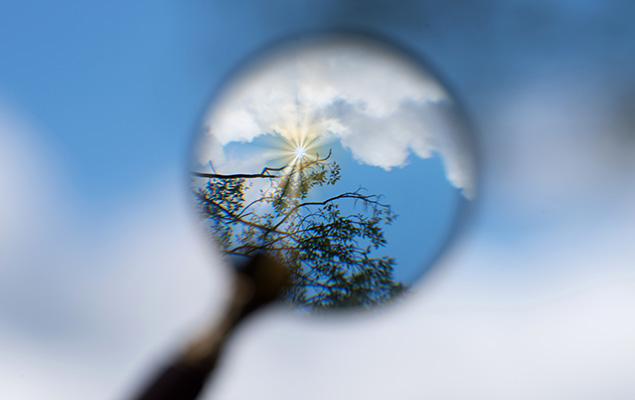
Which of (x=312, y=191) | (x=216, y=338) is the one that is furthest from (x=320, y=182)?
(x=216, y=338)

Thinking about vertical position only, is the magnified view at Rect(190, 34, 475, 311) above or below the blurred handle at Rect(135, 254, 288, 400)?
above

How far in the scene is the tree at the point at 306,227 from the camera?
393cm

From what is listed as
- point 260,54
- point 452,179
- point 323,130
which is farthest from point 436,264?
point 260,54

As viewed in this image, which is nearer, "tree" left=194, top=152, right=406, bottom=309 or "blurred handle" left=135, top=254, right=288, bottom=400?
"blurred handle" left=135, top=254, right=288, bottom=400

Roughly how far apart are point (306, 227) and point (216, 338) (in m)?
1.53

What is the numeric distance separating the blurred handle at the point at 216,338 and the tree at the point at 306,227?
18cm

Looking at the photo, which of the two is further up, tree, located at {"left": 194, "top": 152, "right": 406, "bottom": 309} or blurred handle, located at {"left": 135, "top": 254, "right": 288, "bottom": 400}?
tree, located at {"left": 194, "top": 152, "right": 406, "bottom": 309}

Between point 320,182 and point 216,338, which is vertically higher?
point 320,182

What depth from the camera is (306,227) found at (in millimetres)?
3953

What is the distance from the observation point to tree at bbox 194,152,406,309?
3.93 metres

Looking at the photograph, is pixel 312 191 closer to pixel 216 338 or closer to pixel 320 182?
pixel 320 182

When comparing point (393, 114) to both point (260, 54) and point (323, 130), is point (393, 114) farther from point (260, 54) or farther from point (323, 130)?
point (260, 54)

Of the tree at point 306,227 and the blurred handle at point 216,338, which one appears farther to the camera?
the tree at point 306,227

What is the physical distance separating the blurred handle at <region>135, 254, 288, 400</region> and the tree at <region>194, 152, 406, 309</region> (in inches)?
7.0
